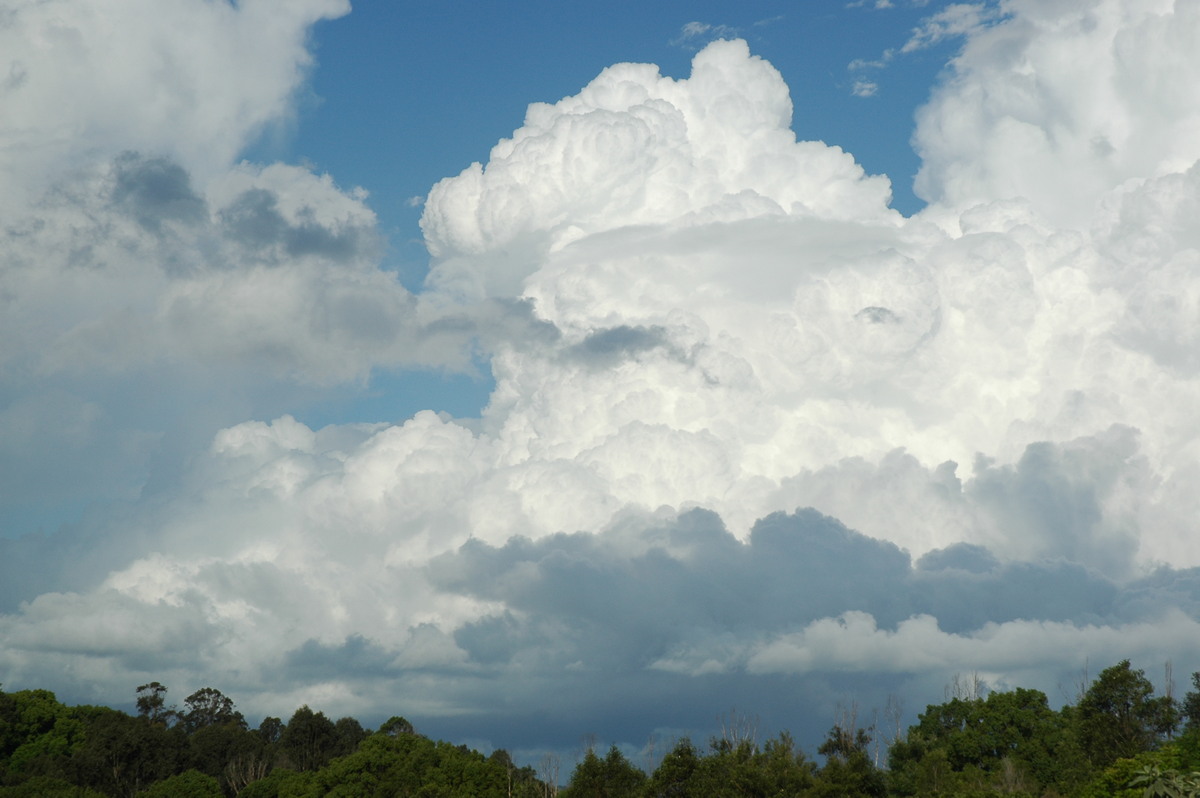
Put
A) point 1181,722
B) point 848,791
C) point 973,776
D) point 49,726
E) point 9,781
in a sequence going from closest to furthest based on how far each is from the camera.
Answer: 1. point 848,791
2. point 1181,722
3. point 973,776
4. point 9,781
5. point 49,726

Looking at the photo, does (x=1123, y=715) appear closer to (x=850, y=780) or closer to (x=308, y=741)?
(x=850, y=780)

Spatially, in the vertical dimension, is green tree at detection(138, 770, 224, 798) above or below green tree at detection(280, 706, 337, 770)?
below

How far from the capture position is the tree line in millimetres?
85688

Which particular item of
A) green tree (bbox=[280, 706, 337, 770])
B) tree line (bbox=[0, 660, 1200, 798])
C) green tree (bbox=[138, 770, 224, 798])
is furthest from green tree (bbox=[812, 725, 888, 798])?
green tree (bbox=[280, 706, 337, 770])

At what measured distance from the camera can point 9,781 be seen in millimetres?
127312

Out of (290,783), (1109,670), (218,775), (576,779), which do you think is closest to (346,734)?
(218,775)

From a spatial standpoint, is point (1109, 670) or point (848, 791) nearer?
point (848, 791)

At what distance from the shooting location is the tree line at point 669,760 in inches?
3374

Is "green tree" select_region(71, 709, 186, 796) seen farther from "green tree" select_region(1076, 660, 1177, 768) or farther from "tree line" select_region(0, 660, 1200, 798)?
"green tree" select_region(1076, 660, 1177, 768)

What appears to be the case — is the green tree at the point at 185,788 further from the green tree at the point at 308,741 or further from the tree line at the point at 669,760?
the green tree at the point at 308,741

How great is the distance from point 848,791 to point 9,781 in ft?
309

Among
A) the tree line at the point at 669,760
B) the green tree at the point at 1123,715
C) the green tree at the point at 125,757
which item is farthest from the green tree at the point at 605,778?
the green tree at the point at 125,757

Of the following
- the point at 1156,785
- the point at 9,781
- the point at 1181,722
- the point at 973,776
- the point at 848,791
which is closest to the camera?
the point at 1156,785

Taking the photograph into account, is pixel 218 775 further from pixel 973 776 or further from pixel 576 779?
pixel 973 776
